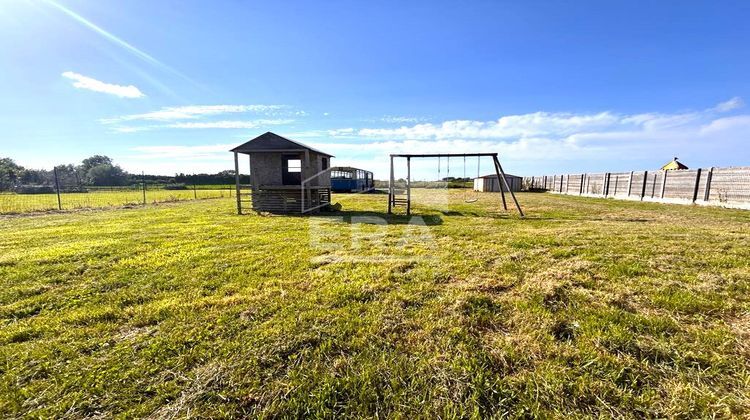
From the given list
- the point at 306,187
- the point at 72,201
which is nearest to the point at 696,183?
the point at 306,187

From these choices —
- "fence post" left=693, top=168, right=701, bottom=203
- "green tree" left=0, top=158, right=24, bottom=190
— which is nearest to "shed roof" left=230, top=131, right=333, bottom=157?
"fence post" left=693, top=168, right=701, bottom=203

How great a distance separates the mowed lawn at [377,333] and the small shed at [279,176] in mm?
6326

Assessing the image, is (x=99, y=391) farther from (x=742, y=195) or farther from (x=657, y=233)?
(x=742, y=195)

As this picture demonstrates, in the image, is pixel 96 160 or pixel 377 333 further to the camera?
pixel 96 160

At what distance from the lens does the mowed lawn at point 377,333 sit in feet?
5.50

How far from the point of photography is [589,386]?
5.75ft

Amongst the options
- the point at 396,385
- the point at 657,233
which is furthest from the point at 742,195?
the point at 396,385

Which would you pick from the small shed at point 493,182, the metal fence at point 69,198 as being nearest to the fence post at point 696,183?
the small shed at point 493,182

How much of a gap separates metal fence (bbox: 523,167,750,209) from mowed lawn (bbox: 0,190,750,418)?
426 inches

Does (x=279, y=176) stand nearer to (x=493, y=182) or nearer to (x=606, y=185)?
(x=606, y=185)

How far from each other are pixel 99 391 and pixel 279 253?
3.14m

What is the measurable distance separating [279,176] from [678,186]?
18368 mm

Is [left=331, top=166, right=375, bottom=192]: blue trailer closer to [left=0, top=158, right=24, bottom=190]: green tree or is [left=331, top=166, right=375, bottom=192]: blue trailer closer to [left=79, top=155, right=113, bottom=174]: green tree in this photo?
[left=0, top=158, right=24, bottom=190]: green tree

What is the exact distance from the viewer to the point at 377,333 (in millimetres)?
2352
